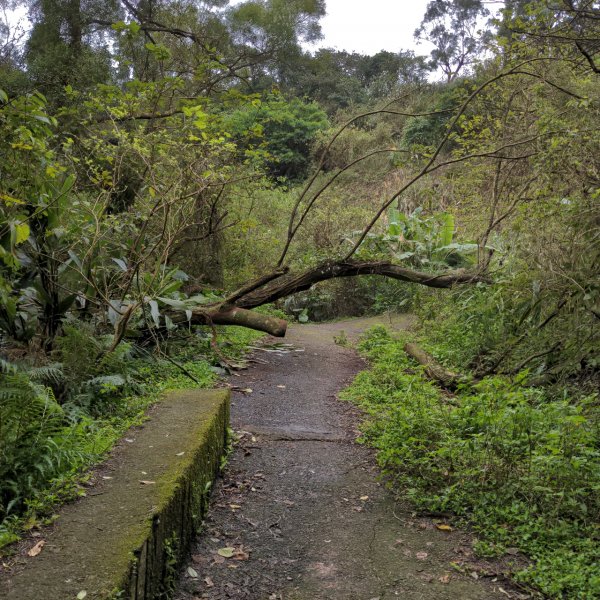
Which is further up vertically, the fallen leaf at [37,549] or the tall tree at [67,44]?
the tall tree at [67,44]

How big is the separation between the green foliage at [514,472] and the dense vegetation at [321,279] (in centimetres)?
2

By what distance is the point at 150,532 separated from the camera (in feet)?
9.73

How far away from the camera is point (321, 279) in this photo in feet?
28.5

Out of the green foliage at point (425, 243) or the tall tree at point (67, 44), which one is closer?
the tall tree at point (67, 44)

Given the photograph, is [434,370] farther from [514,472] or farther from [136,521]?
[136,521]

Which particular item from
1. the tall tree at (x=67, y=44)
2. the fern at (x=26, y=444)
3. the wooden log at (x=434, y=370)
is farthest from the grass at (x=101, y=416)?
the tall tree at (x=67, y=44)

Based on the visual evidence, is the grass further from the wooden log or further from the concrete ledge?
the wooden log

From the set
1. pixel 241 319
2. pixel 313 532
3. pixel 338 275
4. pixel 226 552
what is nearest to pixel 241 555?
pixel 226 552

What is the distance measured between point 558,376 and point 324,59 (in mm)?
30737

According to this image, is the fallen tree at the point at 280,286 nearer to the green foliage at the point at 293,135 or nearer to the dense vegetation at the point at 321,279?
the dense vegetation at the point at 321,279

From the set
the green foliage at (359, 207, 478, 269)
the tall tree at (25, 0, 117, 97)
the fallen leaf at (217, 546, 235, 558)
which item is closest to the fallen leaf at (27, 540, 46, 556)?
the fallen leaf at (217, 546, 235, 558)

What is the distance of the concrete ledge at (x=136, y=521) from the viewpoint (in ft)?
8.27

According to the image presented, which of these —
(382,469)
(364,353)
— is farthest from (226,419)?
(364,353)

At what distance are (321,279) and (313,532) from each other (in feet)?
16.2
